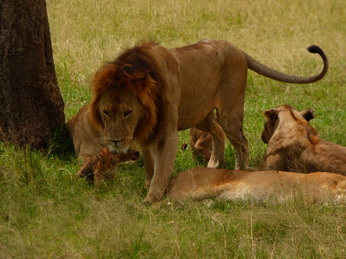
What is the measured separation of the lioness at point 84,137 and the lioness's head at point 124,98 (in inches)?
41.3

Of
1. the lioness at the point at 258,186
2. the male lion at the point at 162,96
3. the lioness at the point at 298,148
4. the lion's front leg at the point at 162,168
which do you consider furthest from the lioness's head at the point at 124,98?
the lioness at the point at 298,148

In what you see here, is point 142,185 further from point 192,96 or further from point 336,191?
point 336,191

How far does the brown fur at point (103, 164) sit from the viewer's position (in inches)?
228

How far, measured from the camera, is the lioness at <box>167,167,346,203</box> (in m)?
5.30

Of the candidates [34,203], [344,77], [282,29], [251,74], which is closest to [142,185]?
[34,203]

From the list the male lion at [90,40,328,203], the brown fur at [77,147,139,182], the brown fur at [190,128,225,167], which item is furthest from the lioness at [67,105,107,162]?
the brown fur at [190,128,225,167]

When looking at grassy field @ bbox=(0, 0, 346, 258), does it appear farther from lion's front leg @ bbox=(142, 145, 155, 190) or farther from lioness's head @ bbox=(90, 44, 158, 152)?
lioness's head @ bbox=(90, 44, 158, 152)

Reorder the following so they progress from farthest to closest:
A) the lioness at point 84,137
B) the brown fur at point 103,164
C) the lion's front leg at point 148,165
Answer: the lioness at point 84,137 < the lion's front leg at point 148,165 < the brown fur at point 103,164

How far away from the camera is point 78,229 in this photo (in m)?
4.40

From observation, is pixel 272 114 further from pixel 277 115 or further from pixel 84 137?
pixel 84 137

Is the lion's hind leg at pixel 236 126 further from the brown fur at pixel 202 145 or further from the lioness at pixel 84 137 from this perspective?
the lioness at pixel 84 137

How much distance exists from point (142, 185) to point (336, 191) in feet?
5.16

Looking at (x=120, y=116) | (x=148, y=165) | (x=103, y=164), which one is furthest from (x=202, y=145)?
A: (x=120, y=116)

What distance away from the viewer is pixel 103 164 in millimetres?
5883
